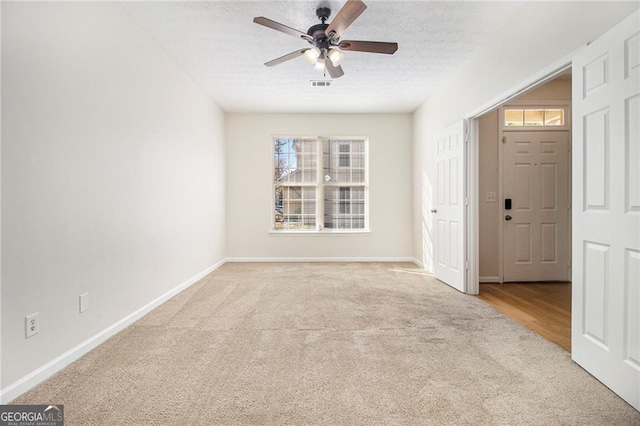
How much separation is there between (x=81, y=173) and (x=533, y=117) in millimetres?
5269

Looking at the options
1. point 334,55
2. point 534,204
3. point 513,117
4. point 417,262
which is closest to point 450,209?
point 534,204

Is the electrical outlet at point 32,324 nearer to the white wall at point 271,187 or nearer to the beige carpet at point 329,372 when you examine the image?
the beige carpet at point 329,372

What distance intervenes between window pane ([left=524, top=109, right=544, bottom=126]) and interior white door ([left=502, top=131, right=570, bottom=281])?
0.17 metres

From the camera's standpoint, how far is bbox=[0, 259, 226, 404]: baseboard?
1738mm

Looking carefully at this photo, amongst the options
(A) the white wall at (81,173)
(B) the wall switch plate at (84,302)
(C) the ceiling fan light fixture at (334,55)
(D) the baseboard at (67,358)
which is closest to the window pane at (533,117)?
(C) the ceiling fan light fixture at (334,55)

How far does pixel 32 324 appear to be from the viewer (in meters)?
1.87

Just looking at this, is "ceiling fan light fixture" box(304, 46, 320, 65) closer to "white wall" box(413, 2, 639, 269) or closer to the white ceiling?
the white ceiling

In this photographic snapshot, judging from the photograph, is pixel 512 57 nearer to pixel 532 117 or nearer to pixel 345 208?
pixel 532 117

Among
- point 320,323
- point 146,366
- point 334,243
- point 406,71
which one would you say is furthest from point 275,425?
point 334,243

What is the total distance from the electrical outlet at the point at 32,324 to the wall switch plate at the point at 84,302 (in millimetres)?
347

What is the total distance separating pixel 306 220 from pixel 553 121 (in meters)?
4.18

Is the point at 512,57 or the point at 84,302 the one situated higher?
the point at 512,57

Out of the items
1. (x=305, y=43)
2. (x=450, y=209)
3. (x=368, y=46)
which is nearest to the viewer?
(x=368, y=46)

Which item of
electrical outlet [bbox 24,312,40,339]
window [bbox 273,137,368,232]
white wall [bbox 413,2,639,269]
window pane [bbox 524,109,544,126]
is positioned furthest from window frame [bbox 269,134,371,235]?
electrical outlet [bbox 24,312,40,339]
